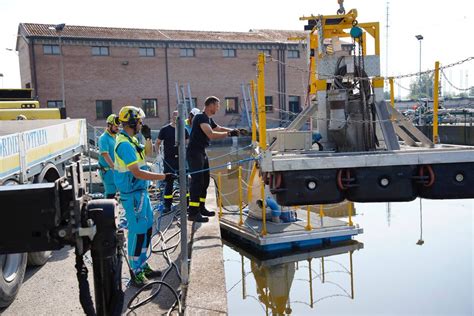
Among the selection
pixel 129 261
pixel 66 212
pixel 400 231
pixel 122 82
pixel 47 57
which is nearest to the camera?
pixel 66 212

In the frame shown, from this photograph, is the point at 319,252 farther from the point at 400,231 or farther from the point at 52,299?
the point at 52,299

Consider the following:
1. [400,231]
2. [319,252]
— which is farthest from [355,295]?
[400,231]

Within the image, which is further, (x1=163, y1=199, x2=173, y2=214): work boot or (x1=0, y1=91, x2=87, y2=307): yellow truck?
(x1=163, y1=199, x2=173, y2=214): work boot

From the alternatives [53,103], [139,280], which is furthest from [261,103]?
[53,103]

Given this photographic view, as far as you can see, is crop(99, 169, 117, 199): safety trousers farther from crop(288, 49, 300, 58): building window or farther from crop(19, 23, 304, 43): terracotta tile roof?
crop(288, 49, 300, 58): building window

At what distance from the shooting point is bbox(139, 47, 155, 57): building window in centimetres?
3603

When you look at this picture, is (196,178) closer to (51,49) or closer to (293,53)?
(51,49)

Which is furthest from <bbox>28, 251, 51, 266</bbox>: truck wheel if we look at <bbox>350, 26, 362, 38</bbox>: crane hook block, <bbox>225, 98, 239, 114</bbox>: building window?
<bbox>225, 98, 239, 114</bbox>: building window

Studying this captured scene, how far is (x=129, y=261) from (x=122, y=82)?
32247mm

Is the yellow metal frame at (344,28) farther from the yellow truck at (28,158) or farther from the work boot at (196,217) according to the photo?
the yellow truck at (28,158)

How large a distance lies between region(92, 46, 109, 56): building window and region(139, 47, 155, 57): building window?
8.35ft

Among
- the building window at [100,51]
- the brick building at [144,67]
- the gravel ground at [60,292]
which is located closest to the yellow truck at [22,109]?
the gravel ground at [60,292]

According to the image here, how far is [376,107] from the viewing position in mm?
6031

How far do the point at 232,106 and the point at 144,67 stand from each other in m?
7.92
